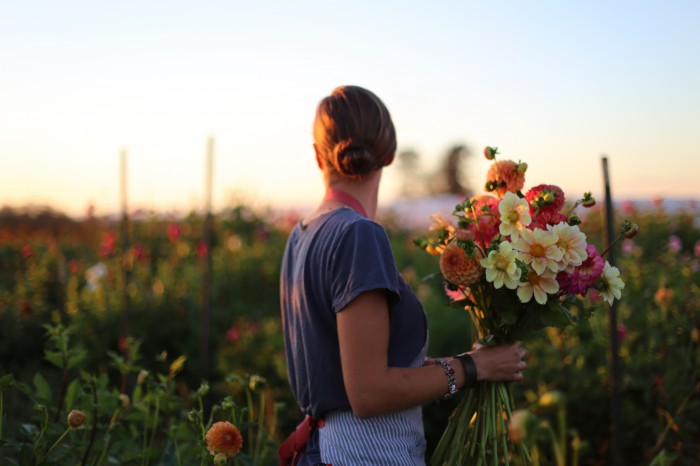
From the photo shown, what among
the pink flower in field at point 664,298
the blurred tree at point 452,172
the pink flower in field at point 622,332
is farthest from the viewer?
the blurred tree at point 452,172

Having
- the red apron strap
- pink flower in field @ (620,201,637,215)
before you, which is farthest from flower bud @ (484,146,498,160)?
pink flower in field @ (620,201,637,215)

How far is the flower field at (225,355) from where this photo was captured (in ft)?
6.04

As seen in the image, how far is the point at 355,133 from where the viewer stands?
4.90ft

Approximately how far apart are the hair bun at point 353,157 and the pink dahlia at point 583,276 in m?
0.46

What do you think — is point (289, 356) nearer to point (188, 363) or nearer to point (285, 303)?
point (285, 303)

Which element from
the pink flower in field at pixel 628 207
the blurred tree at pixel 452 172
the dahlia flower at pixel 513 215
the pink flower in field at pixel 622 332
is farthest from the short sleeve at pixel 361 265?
the blurred tree at pixel 452 172

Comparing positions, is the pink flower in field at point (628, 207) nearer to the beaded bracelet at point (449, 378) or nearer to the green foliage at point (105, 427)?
the green foliage at point (105, 427)

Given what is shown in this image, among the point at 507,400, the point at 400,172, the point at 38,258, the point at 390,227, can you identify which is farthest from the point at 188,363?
the point at 400,172

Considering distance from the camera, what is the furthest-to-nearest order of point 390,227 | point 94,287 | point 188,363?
point 390,227 → point 94,287 → point 188,363

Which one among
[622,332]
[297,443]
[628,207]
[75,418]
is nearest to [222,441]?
[297,443]

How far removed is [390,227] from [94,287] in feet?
23.6

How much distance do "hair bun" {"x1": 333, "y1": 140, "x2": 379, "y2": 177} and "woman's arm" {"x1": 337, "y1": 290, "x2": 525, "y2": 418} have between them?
29 centimetres

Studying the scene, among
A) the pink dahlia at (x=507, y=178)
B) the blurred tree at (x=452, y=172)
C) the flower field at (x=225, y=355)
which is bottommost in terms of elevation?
the flower field at (x=225, y=355)

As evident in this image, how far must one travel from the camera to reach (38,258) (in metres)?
6.43
